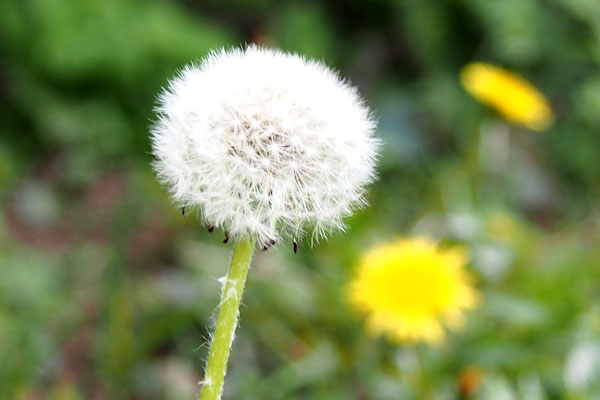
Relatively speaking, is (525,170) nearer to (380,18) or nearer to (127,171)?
(380,18)

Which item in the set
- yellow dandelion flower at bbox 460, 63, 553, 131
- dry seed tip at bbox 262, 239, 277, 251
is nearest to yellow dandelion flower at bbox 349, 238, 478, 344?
yellow dandelion flower at bbox 460, 63, 553, 131

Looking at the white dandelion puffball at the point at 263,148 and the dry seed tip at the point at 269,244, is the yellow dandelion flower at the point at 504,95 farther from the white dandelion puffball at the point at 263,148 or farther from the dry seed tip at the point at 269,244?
the dry seed tip at the point at 269,244

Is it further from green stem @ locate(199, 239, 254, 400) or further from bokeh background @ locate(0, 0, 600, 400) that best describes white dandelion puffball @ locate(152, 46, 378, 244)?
bokeh background @ locate(0, 0, 600, 400)

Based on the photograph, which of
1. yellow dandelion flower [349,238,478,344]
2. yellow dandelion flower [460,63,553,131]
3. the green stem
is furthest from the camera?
yellow dandelion flower [460,63,553,131]

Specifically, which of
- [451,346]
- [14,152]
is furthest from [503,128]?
[14,152]

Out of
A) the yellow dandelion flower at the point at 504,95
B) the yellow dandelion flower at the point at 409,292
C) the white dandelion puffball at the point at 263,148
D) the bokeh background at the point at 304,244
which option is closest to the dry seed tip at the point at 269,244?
the white dandelion puffball at the point at 263,148

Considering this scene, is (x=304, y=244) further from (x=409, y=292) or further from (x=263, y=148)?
(x=263, y=148)
